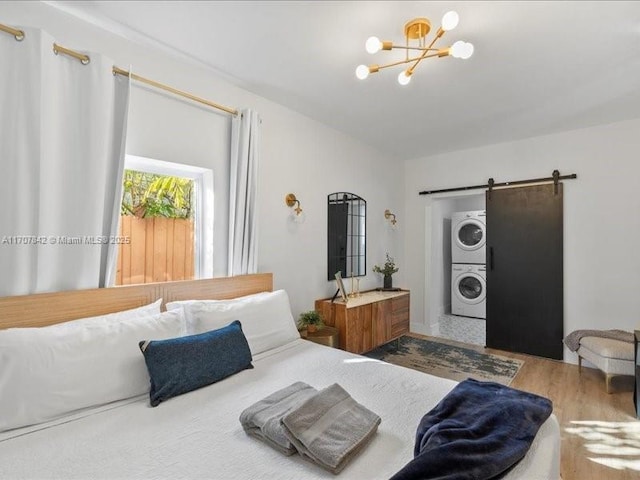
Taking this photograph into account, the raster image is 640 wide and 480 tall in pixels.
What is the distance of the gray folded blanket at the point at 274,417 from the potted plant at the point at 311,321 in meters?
1.38

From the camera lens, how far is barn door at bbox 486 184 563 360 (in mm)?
3596

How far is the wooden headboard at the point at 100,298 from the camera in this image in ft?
4.95

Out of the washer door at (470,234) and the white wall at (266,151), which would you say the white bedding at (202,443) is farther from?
the washer door at (470,234)

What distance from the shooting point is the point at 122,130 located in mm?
1870

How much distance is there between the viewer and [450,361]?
136 inches

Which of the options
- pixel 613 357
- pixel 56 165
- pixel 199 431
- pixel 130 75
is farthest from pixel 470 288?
pixel 56 165

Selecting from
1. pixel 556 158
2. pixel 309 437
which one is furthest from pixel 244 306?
pixel 556 158

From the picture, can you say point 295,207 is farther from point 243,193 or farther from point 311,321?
point 311,321

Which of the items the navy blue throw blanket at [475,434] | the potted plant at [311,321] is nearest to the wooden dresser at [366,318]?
the potted plant at [311,321]

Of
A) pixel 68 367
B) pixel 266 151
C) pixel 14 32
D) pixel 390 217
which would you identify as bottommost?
pixel 68 367

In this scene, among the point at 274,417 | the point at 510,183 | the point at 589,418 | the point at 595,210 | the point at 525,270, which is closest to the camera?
the point at 274,417

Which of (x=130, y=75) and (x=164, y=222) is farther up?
(x=130, y=75)

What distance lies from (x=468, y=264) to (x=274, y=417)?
5.17 meters

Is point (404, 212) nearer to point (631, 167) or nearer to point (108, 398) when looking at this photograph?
point (631, 167)
